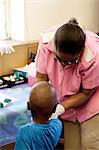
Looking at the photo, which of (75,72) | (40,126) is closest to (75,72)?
(75,72)

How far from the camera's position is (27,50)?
2875 millimetres

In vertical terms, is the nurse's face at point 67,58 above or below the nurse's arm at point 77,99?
above

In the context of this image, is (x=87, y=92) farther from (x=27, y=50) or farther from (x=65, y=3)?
(x=65, y=3)

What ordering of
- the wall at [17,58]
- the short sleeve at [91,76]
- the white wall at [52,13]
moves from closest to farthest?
the short sleeve at [91,76] < the wall at [17,58] < the white wall at [52,13]

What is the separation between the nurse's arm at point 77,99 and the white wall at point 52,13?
4.08 feet

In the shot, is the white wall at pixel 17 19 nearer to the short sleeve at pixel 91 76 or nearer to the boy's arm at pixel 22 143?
the short sleeve at pixel 91 76

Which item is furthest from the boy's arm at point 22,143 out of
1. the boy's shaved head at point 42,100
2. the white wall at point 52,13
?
the white wall at point 52,13

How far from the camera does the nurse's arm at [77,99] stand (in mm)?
1764

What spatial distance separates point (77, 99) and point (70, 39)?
401 millimetres

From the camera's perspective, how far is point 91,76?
1.72 metres

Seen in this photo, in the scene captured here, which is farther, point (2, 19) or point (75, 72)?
point (2, 19)

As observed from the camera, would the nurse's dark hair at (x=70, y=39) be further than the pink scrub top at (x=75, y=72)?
No

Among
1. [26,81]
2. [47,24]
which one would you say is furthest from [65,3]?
[26,81]

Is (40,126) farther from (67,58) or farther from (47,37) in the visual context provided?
(47,37)
